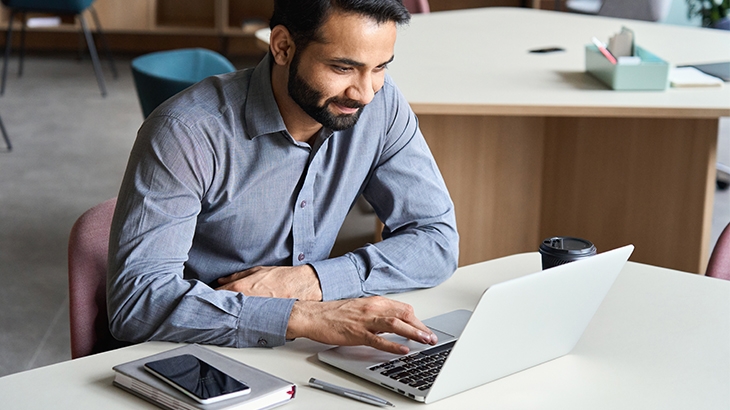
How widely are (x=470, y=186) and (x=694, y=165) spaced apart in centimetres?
70

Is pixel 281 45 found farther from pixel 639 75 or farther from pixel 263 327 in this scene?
pixel 639 75

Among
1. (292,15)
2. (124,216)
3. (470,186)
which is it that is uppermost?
(292,15)

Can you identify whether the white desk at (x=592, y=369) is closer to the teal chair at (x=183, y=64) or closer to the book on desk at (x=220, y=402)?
the book on desk at (x=220, y=402)

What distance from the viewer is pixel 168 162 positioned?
134 centimetres

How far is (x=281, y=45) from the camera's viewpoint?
4.79 ft

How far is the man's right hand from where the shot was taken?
1212 millimetres

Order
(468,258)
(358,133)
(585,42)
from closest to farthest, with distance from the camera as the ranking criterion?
(358,133) < (468,258) < (585,42)

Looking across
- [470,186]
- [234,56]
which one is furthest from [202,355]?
[234,56]

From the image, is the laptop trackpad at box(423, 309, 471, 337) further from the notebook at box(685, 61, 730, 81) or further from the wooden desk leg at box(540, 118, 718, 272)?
the notebook at box(685, 61, 730, 81)

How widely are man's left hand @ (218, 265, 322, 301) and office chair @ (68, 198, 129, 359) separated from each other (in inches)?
8.3

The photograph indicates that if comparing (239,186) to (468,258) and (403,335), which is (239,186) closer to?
(403,335)

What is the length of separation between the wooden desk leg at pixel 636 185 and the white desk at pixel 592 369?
4.18ft

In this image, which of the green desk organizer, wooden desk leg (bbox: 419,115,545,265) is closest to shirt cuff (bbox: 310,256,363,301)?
wooden desk leg (bbox: 419,115,545,265)

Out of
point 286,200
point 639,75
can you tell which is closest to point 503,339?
point 286,200
